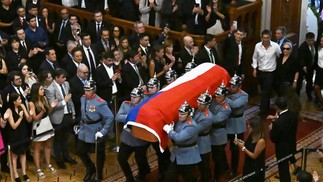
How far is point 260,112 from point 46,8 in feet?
15.4

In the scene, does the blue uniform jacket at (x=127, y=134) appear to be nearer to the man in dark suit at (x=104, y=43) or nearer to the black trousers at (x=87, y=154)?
the black trousers at (x=87, y=154)

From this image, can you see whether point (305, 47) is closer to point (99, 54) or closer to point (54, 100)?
point (99, 54)

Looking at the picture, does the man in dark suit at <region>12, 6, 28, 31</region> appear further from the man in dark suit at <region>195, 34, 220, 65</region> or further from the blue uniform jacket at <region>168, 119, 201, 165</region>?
the blue uniform jacket at <region>168, 119, 201, 165</region>

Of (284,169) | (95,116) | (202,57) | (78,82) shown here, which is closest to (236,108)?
(284,169)

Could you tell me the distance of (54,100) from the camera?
9.49 metres

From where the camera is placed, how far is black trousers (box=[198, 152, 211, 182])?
345 inches

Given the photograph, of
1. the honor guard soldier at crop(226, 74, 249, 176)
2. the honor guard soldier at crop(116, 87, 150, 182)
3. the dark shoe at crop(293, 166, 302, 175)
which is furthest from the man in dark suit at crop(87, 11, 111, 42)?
the dark shoe at crop(293, 166, 302, 175)

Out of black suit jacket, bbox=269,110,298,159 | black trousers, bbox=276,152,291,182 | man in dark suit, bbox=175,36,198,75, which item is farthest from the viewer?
man in dark suit, bbox=175,36,198,75

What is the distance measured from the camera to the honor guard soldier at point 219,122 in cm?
882

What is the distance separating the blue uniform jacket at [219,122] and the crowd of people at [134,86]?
0.01m

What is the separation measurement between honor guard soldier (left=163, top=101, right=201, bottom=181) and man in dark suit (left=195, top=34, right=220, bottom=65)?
260 centimetres

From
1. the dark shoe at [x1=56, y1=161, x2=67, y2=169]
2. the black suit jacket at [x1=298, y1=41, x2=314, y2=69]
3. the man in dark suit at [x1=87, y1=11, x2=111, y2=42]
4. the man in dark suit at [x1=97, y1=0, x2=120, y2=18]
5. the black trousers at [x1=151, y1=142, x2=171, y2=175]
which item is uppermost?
the man in dark suit at [x1=97, y1=0, x2=120, y2=18]

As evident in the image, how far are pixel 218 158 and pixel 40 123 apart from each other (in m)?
2.38

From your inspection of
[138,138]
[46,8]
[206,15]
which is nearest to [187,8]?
[206,15]
